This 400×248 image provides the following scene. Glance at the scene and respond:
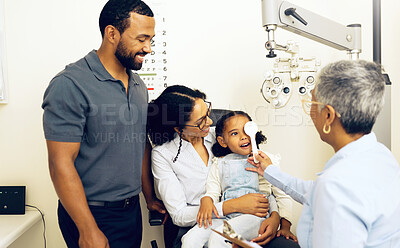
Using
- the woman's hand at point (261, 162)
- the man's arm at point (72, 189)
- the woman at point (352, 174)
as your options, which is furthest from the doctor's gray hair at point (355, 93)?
the man's arm at point (72, 189)

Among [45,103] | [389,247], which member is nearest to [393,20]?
[389,247]

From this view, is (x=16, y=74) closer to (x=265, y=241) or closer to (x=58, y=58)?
(x=58, y=58)

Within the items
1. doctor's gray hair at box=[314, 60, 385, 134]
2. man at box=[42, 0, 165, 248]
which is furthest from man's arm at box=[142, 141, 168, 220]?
doctor's gray hair at box=[314, 60, 385, 134]

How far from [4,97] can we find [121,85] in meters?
1.02

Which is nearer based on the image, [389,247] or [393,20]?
[389,247]

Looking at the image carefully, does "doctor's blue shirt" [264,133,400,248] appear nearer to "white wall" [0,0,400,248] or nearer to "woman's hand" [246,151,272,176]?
"woman's hand" [246,151,272,176]

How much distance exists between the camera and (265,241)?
4.66ft

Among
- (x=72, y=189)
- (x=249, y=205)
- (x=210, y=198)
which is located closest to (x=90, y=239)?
(x=72, y=189)

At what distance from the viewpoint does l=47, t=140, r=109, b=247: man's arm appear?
1.27 meters

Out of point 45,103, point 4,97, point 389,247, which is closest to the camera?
point 389,247

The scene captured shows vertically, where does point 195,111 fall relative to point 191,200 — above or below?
above

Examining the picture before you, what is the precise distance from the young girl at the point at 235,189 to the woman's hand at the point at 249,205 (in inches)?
0.9

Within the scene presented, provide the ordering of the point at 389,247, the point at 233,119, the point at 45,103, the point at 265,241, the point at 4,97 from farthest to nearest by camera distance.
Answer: the point at 4,97, the point at 233,119, the point at 265,241, the point at 45,103, the point at 389,247

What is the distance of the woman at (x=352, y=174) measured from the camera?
2.68 feet
